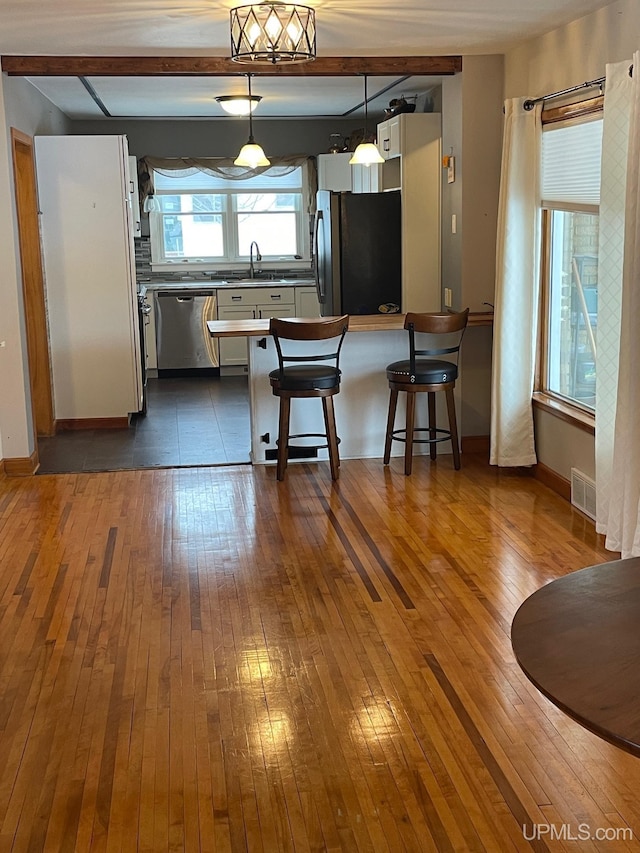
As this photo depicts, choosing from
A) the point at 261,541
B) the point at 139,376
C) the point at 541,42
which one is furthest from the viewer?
the point at 139,376

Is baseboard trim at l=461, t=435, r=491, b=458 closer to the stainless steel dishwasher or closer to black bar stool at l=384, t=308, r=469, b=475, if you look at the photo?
black bar stool at l=384, t=308, r=469, b=475

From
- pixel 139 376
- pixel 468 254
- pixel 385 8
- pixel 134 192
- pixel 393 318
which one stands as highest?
pixel 385 8

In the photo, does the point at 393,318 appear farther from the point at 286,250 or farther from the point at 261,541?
the point at 286,250

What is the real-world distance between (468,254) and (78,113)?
15.0ft

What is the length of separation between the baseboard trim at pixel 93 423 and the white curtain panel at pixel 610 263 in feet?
13.1

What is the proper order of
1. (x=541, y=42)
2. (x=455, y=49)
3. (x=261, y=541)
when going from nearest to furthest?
(x=261, y=541) < (x=541, y=42) < (x=455, y=49)

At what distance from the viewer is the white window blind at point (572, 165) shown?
469 centimetres

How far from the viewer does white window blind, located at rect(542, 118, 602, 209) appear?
4688mm

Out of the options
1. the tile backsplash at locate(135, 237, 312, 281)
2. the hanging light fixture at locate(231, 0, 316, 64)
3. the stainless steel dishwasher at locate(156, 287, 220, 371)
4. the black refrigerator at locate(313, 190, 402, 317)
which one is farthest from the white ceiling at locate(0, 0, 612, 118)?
the tile backsplash at locate(135, 237, 312, 281)


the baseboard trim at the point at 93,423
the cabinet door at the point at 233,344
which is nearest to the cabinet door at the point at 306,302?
the cabinet door at the point at 233,344

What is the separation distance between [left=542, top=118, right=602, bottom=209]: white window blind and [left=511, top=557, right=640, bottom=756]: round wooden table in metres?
3.16

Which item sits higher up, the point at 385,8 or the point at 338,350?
the point at 385,8

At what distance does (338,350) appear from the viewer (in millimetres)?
5672

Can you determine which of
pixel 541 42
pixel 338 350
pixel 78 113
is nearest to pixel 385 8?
pixel 541 42
